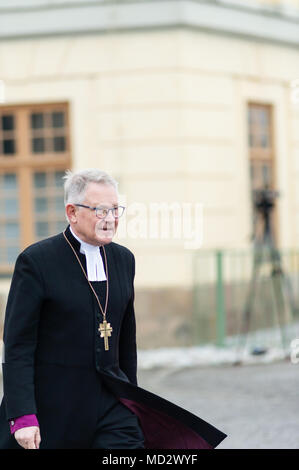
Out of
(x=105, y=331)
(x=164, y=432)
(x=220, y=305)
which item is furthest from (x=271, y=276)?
(x=105, y=331)

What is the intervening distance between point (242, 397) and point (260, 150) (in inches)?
183

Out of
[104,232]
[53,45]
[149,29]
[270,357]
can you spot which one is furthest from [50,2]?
[104,232]

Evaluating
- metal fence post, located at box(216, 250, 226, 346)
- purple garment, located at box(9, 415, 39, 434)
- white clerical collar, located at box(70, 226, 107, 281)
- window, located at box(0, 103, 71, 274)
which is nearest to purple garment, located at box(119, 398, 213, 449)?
purple garment, located at box(9, 415, 39, 434)

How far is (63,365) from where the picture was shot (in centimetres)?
355

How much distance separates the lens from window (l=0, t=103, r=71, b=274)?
11.0m

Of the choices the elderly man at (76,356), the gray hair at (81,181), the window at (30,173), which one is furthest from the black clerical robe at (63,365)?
the window at (30,173)

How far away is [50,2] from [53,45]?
51 centimetres

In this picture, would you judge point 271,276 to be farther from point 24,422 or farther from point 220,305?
point 24,422

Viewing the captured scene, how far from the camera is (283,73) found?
465 inches

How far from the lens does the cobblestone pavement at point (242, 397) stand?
6473 mm

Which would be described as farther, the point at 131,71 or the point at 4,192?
the point at 4,192

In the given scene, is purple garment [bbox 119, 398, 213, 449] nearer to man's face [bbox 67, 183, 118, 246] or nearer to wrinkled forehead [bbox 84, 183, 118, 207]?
man's face [bbox 67, 183, 118, 246]

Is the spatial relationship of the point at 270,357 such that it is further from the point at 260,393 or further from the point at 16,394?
the point at 16,394

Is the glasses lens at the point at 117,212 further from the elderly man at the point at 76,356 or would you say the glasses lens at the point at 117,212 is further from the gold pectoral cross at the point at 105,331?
the gold pectoral cross at the point at 105,331
